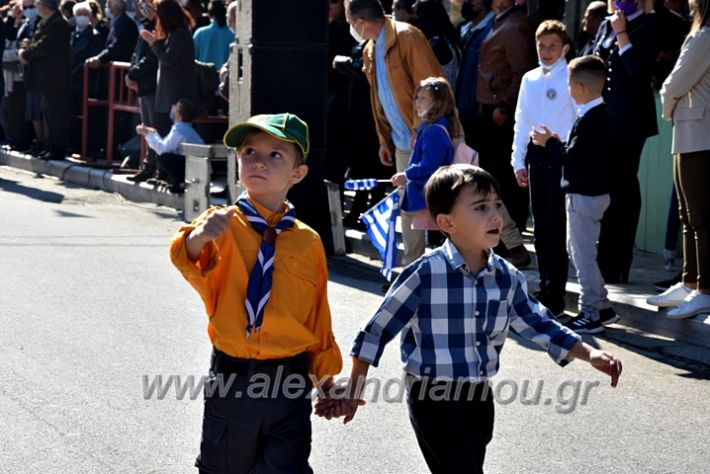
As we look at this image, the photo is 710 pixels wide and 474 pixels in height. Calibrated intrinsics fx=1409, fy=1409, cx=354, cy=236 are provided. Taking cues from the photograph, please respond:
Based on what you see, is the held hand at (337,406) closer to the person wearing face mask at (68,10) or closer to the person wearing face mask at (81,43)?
the person wearing face mask at (81,43)

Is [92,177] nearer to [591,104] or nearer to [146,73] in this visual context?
[146,73]

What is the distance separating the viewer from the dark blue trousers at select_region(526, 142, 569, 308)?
895 cm

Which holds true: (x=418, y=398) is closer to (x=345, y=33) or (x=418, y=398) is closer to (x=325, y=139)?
(x=325, y=139)

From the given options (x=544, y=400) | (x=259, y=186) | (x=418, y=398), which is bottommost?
(x=544, y=400)

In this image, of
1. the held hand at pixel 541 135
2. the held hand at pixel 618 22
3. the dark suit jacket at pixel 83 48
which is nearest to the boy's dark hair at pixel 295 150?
the held hand at pixel 541 135

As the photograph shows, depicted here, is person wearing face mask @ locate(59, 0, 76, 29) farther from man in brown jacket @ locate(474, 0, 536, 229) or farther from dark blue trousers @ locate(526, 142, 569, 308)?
dark blue trousers @ locate(526, 142, 569, 308)

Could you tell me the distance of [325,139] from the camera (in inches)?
461

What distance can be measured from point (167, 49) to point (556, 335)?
10322 mm

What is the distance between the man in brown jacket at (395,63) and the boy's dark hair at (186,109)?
12.1 ft

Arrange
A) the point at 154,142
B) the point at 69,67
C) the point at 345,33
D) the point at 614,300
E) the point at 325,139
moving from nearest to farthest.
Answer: the point at 614,300 < the point at 325,139 < the point at 345,33 < the point at 154,142 < the point at 69,67

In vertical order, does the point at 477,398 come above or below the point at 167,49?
below

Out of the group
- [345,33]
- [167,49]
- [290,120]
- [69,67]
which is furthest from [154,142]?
[290,120]

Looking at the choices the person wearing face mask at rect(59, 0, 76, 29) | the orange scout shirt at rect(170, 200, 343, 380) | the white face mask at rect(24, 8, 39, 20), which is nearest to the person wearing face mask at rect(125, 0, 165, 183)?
the person wearing face mask at rect(59, 0, 76, 29)

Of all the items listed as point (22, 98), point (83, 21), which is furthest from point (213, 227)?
point (22, 98)
